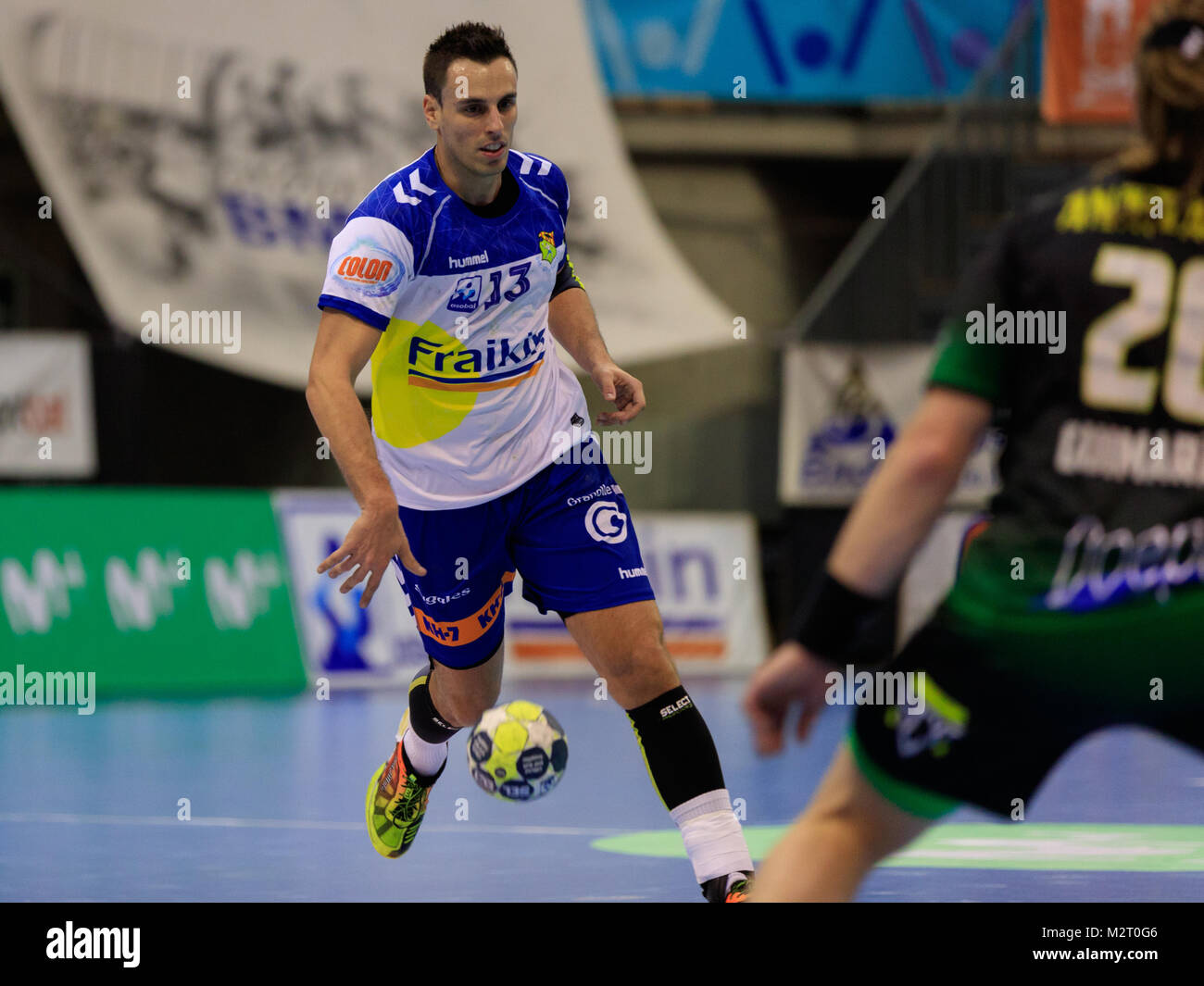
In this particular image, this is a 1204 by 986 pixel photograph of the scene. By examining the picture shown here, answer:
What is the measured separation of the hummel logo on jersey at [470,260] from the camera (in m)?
5.16

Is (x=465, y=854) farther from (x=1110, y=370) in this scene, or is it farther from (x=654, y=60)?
(x=654, y=60)

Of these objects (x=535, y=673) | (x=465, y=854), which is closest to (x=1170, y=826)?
(x=465, y=854)

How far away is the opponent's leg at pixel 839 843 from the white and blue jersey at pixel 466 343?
8.30 ft

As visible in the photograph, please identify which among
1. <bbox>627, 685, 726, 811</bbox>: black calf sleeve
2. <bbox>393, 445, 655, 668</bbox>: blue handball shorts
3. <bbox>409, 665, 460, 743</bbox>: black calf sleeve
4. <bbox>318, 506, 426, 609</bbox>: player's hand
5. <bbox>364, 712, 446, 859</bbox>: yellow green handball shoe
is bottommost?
<bbox>364, 712, 446, 859</bbox>: yellow green handball shoe

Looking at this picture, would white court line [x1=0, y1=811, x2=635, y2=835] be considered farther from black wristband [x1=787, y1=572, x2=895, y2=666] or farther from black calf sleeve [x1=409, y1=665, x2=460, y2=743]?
black wristband [x1=787, y1=572, x2=895, y2=666]

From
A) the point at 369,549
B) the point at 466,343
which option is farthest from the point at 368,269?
the point at 369,549

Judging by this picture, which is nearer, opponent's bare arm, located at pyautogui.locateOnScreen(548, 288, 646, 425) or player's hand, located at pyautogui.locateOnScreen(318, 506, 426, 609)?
player's hand, located at pyautogui.locateOnScreen(318, 506, 426, 609)

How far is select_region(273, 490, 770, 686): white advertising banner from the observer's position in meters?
13.0

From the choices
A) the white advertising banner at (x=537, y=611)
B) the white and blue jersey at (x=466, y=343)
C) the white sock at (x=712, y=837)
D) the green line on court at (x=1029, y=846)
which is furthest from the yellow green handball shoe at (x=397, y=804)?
the white advertising banner at (x=537, y=611)

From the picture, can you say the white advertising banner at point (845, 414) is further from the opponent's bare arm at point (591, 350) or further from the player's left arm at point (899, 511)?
the player's left arm at point (899, 511)

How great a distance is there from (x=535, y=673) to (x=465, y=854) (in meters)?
7.72

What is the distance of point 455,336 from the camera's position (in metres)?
5.29

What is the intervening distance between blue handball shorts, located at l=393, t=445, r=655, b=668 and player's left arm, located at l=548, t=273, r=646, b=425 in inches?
8.8
